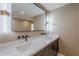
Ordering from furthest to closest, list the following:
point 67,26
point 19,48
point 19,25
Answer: point 67,26 → point 19,25 → point 19,48

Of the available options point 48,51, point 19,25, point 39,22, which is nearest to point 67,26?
point 39,22

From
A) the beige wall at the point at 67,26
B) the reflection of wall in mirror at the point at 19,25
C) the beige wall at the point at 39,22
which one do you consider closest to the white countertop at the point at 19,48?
the reflection of wall in mirror at the point at 19,25

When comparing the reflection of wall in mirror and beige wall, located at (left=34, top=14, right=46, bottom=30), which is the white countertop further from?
beige wall, located at (left=34, top=14, right=46, bottom=30)

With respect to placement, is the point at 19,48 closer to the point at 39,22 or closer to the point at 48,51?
the point at 48,51

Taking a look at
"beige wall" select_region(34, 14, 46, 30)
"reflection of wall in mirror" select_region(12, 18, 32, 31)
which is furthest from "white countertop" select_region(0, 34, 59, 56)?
"beige wall" select_region(34, 14, 46, 30)

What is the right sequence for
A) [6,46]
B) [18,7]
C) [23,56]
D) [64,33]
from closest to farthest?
1. [23,56]
2. [6,46]
3. [18,7]
4. [64,33]

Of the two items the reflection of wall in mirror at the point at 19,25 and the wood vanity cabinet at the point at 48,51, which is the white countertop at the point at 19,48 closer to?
the wood vanity cabinet at the point at 48,51

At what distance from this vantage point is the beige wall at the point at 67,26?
4.19 m

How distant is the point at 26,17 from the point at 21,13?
8.0 inches

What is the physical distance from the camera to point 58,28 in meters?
4.59

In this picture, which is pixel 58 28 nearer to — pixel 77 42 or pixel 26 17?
pixel 77 42

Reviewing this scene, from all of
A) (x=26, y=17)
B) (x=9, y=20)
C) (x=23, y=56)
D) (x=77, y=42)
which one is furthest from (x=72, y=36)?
(x=23, y=56)

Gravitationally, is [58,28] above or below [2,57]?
above

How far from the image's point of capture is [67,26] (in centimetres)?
444
